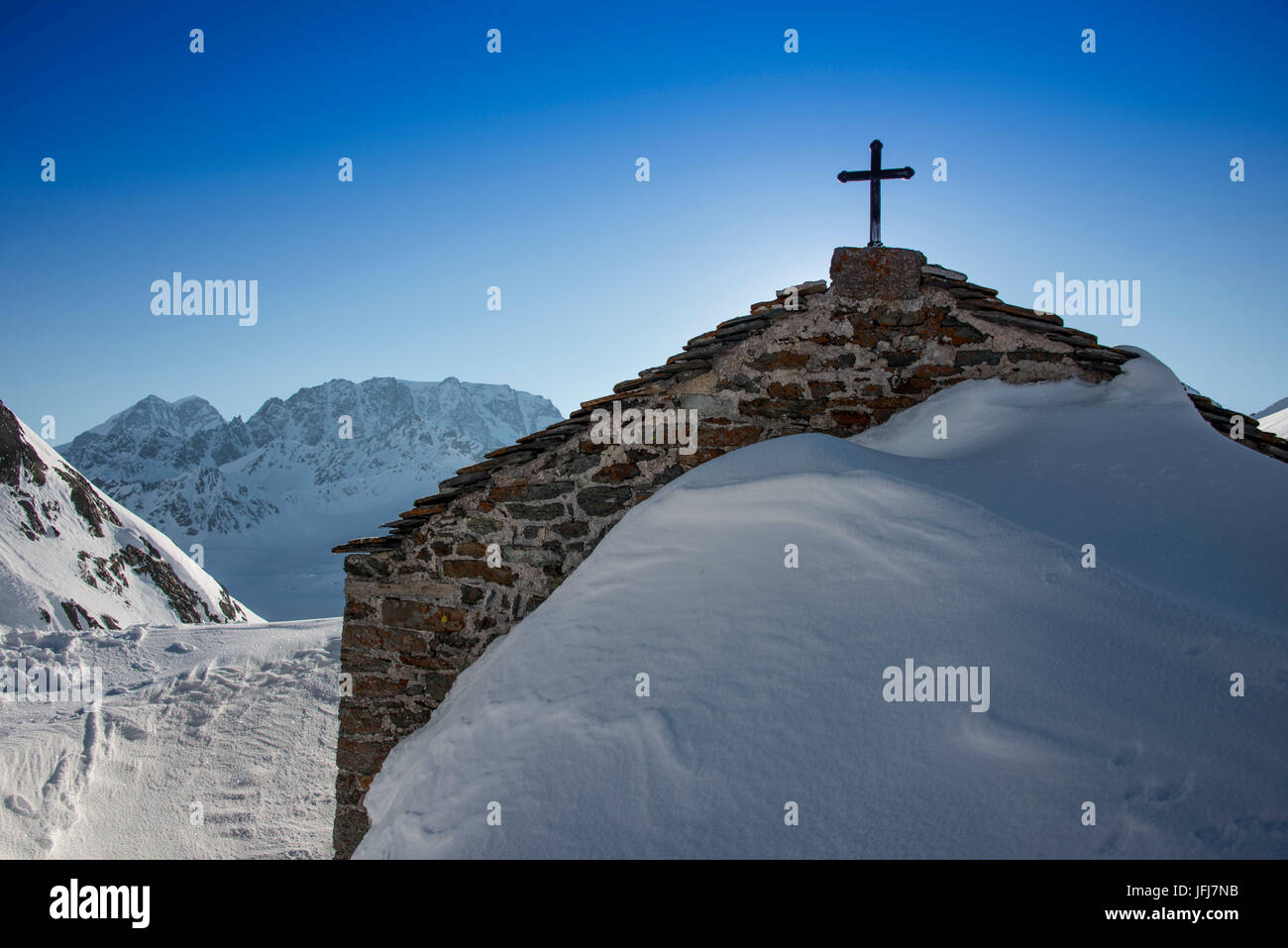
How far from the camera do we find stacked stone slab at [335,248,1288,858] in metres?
4.51

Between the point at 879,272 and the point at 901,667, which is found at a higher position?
the point at 879,272

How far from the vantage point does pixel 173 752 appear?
859 centimetres

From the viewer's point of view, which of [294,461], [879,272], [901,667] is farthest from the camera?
[294,461]

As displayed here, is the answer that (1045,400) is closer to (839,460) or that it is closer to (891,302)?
(891,302)

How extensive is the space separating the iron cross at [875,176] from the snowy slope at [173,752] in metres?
8.18

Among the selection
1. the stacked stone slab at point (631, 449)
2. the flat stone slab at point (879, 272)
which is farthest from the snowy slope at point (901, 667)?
the flat stone slab at point (879, 272)

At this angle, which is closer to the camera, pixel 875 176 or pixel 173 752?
pixel 875 176

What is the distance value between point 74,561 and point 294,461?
13858 centimetres

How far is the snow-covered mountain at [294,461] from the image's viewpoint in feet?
350

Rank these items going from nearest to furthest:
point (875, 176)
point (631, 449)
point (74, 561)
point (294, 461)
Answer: point (631, 449), point (875, 176), point (74, 561), point (294, 461)

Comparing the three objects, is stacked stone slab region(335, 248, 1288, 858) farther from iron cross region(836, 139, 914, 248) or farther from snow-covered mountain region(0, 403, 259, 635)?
snow-covered mountain region(0, 403, 259, 635)

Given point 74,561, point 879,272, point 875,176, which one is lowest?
point 74,561

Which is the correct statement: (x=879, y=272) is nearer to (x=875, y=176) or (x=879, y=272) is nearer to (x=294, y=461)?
(x=875, y=176)

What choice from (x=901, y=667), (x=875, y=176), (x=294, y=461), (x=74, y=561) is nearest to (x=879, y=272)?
(x=875, y=176)
